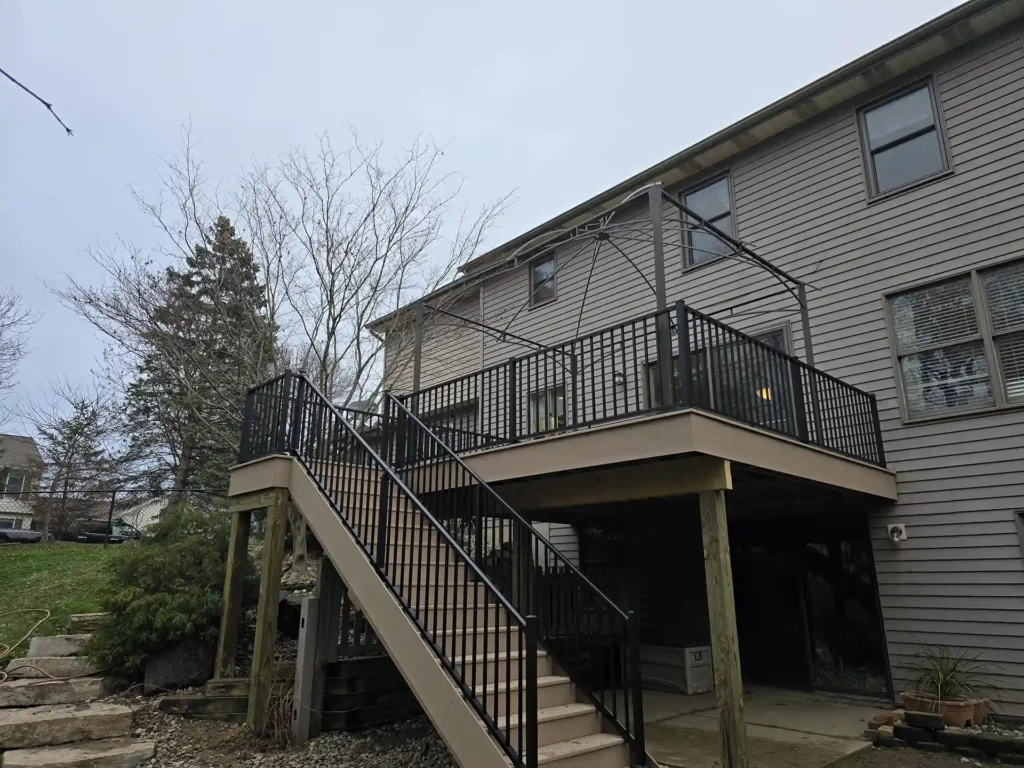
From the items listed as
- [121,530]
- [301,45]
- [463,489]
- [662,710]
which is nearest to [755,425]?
[463,489]

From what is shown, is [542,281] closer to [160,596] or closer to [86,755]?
[160,596]

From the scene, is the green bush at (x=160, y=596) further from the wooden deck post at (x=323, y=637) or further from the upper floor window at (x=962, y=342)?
the upper floor window at (x=962, y=342)

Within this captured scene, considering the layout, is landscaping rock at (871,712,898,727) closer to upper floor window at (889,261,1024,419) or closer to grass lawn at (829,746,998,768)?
grass lawn at (829,746,998,768)

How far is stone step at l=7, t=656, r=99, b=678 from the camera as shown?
662cm

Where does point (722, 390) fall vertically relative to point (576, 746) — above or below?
above

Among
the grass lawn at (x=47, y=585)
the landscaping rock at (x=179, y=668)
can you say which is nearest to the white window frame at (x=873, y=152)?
the landscaping rock at (x=179, y=668)

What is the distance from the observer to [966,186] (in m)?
7.31

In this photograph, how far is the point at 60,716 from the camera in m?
5.59

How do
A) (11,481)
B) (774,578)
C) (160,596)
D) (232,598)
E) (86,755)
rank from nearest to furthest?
(86,755) < (160,596) < (232,598) < (774,578) < (11,481)

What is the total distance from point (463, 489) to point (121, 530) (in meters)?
16.6

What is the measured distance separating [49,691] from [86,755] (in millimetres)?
1586

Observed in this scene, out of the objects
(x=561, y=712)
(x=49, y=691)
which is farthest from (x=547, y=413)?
(x=49, y=691)

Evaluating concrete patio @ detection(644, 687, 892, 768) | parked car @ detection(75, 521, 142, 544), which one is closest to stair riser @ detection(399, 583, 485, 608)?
concrete patio @ detection(644, 687, 892, 768)

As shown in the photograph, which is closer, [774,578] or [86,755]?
[86,755]
